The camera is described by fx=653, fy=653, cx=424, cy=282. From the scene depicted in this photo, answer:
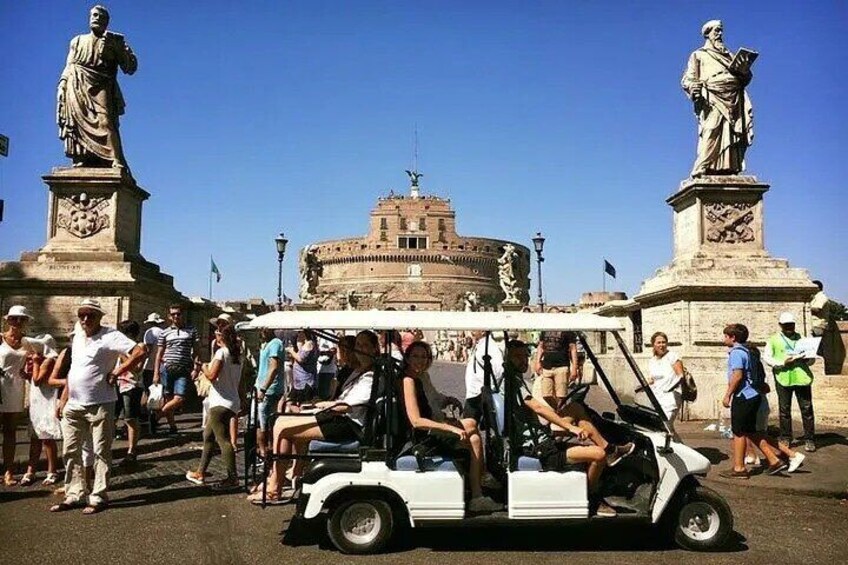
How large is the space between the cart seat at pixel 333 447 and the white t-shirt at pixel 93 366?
2.13m

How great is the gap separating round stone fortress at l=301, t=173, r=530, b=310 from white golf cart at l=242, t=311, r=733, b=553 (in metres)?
83.2

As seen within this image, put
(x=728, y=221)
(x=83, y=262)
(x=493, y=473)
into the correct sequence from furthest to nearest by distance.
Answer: (x=728, y=221), (x=83, y=262), (x=493, y=473)

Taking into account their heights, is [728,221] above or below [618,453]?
above

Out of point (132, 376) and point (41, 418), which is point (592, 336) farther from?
point (41, 418)

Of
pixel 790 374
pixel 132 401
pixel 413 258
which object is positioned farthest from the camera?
pixel 413 258

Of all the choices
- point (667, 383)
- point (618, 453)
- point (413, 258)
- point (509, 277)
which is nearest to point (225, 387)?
point (618, 453)

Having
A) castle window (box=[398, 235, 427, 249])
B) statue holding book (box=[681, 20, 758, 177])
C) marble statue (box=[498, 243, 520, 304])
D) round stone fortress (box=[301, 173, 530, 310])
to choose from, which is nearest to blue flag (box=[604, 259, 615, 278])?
marble statue (box=[498, 243, 520, 304])

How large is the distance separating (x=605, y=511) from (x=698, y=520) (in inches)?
28.1

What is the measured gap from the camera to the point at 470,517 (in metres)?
4.74

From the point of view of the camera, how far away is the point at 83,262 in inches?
403

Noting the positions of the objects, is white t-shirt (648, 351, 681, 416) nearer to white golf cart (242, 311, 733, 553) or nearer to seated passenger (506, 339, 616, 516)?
white golf cart (242, 311, 733, 553)

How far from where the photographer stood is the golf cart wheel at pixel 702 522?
475 centimetres

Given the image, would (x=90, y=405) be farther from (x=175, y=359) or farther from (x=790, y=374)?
(x=790, y=374)

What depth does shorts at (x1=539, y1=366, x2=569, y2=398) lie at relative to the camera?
8.57 metres
